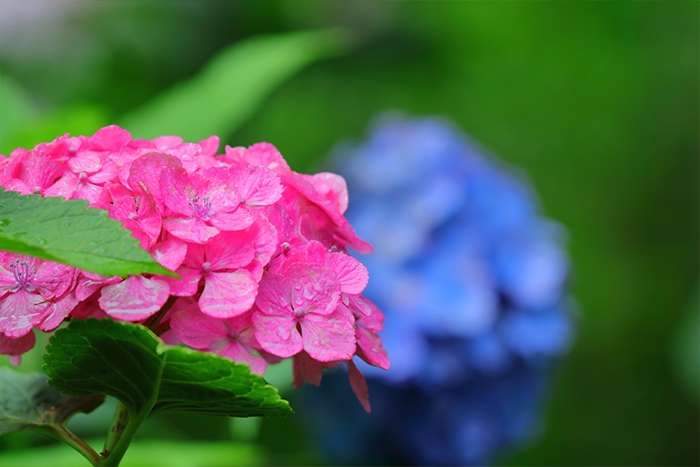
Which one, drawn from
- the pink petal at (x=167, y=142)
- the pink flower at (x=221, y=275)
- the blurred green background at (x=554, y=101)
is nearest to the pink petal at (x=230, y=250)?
the pink flower at (x=221, y=275)

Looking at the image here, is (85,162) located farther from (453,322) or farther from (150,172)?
(453,322)

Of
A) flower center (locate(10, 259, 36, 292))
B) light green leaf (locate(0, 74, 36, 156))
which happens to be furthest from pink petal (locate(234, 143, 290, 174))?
light green leaf (locate(0, 74, 36, 156))

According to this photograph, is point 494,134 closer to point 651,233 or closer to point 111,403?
point 651,233

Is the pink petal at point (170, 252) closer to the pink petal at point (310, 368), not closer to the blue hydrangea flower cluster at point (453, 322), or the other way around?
the pink petal at point (310, 368)

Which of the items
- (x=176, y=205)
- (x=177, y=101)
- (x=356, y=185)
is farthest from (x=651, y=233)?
(x=176, y=205)

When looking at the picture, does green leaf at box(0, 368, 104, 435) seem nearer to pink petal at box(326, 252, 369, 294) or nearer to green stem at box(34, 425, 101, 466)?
green stem at box(34, 425, 101, 466)

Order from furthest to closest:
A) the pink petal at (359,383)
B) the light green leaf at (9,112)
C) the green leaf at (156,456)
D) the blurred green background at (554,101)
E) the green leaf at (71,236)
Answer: the blurred green background at (554,101), the light green leaf at (9,112), the green leaf at (156,456), the pink petal at (359,383), the green leaf at (71,236)
